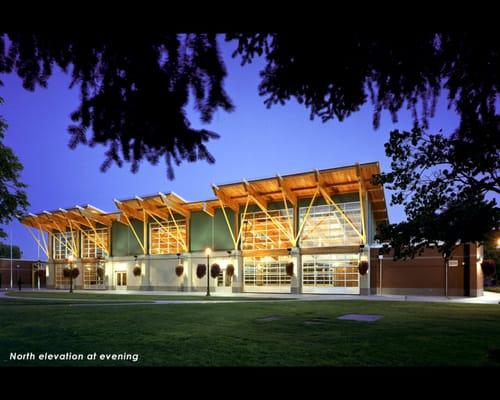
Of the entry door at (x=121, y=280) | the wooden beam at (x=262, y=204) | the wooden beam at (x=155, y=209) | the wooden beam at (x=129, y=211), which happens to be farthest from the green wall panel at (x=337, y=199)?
the entry door at (x=121, y=280)

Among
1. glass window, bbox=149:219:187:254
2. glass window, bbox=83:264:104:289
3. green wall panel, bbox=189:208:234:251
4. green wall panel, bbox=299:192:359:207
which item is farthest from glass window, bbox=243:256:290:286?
glass window, bbox=83:264:104:289

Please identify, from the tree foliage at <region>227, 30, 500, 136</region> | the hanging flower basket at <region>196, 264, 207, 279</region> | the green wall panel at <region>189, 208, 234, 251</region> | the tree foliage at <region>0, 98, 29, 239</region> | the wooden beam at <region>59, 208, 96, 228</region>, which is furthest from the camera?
the wooden beam at <region>59, 208, 96, 228</region>

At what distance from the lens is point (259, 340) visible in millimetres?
10570

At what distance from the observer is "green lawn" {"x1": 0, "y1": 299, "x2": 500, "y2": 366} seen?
8.29 metres

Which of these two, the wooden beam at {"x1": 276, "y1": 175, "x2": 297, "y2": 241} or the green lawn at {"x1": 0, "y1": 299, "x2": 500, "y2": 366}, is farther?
the wooden beam at {"x1": 276, "y1": 175, "x2": 297, "y2": 241}

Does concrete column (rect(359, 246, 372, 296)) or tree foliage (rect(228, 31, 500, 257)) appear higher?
tree foliage (rect(228, 31, 500, 257))

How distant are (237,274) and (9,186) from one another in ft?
88.5

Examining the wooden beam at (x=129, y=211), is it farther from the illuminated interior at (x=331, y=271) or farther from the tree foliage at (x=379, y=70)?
the tree foliage at (x=379, y=70)

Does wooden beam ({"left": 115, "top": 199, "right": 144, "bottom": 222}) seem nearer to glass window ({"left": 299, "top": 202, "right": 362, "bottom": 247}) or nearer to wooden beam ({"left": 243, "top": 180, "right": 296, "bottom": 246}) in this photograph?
wooden beam ({"left": 243, "top": 180, "right": 296, "bottom": 246})

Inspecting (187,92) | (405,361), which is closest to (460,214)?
(405,361)

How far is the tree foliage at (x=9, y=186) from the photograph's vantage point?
17672 mm

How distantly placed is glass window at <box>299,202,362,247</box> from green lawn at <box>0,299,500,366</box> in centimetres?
2237

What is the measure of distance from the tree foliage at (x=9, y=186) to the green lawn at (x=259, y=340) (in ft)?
15.2

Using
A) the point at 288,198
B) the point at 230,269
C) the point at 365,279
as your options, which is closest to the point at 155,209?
the point at 230,269
